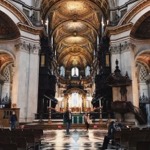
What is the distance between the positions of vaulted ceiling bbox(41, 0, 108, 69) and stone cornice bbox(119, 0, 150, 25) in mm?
4031

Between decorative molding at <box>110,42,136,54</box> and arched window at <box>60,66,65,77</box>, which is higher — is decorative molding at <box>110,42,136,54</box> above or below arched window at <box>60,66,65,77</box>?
below

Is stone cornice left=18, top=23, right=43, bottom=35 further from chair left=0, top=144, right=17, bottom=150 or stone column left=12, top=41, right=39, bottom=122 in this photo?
chair left=0, top=144, right=17, bottom=150

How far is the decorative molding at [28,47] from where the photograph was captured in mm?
18922

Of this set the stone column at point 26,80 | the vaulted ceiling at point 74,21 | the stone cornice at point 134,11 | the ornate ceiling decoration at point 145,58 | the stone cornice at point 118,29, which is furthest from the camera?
the vaulted ceiling at point 74,21

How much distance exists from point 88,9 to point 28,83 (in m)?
12.5

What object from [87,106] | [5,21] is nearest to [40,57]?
[5,21]

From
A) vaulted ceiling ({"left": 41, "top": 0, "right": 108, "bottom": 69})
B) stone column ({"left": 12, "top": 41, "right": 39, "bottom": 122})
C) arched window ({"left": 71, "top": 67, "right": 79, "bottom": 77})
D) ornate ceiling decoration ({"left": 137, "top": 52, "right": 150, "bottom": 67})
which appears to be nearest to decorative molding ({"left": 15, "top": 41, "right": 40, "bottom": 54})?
stone column ({"left": 12, "top": 41, "right": 39, "bottom": 122})

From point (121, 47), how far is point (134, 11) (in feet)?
9.86

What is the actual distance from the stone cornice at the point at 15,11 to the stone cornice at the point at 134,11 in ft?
25.7

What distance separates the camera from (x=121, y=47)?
19.3 m

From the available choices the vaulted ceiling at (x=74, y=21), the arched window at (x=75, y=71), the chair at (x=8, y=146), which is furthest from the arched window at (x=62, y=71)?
the chair at (x=8, y=146)

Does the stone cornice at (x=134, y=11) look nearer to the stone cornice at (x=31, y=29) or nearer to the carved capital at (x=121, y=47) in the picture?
the carved capital at (x=121, y=47)

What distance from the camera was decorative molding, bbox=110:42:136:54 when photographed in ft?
61.6

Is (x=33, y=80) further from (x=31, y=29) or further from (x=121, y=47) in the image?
(x=121, y=47)
